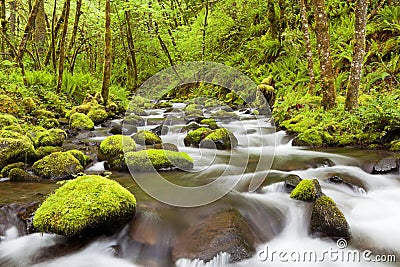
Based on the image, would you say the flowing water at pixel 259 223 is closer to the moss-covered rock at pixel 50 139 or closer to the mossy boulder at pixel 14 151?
the mossy boulder at pixel 14 151

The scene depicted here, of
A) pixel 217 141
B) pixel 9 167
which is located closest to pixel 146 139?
pixel 217 141

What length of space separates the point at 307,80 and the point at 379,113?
4646 millimetres

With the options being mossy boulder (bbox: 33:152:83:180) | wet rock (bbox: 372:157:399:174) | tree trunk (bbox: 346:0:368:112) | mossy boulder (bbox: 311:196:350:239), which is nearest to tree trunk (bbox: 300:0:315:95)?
tree trunk (bbox: 346:0:368:112)

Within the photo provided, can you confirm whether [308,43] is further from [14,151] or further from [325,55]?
[14,151]

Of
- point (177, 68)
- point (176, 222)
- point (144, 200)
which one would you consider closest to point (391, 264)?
point (176, 222)

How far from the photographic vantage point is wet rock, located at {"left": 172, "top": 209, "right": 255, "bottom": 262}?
3.20m

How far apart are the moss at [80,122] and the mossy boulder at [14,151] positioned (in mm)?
3803

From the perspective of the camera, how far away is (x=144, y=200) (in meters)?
4.33

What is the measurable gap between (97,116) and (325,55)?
7.53m

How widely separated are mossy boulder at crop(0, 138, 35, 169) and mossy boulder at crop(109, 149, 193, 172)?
5.00ft

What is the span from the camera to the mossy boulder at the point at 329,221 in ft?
12.1

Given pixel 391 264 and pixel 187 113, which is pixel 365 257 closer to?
pixel 391 264
